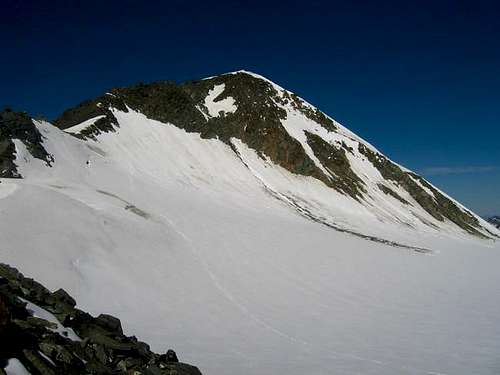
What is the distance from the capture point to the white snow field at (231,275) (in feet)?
40.0

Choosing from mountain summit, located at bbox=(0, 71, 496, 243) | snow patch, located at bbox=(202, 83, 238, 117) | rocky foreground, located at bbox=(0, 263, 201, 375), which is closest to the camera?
rocky foreground, located at bbox=(0, 263, 201, 375)

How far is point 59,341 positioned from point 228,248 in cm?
1477

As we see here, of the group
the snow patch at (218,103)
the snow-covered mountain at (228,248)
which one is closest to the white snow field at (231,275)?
the snow-covered mountain at (228,248)

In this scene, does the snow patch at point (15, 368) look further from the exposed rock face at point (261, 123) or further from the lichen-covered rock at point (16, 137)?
the exposed rock face at point (261, 123)

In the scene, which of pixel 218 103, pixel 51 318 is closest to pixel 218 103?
pixel 218 103

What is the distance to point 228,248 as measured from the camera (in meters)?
22.4

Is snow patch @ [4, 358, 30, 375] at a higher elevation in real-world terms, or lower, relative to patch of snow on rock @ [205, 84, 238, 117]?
lower

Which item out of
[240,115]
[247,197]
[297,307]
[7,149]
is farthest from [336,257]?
[240,115]

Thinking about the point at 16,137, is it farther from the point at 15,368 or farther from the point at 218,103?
the point at 218,103

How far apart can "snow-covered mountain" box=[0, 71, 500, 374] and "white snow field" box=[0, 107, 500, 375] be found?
84 millimetres

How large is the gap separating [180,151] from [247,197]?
8.34 metres

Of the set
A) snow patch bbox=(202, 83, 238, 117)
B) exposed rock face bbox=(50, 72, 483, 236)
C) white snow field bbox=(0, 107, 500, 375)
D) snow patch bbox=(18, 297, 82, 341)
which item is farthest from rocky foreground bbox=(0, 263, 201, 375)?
snow patch bbox=(202, 83, 238, 117)

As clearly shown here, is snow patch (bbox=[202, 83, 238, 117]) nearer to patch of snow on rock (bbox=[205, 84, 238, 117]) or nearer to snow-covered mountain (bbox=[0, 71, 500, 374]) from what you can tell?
patch of snow on rock (bbox=[205, 84, 238, 117])

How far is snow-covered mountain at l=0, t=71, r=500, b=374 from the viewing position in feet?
42.4
